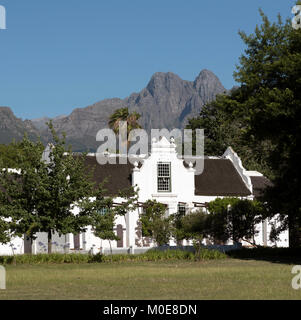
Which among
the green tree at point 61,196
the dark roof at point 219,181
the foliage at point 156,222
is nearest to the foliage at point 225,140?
the dark roof at point 219,181

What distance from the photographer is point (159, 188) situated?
173 ft

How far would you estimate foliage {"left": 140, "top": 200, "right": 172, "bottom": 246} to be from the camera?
1773 inches

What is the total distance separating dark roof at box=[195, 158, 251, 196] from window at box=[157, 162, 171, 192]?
9.49 ft

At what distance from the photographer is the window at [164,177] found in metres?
52.8

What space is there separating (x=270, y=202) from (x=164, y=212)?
14.9m

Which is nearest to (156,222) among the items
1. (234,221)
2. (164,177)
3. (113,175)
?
(234,221)

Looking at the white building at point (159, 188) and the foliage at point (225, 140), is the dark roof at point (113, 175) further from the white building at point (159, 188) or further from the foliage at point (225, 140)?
the foliage at point (225, 140)

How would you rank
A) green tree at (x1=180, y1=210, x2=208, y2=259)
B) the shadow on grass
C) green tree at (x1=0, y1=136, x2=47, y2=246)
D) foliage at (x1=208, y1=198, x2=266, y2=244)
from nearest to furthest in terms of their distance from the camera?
green tree at (x1=0, y1=136, x2=47, y2=246) < the shadow on grass < green tree at (x1=180, y1=210, x2=208, y2=259) < foliage at (x1=208, y1=198, x2=266, y2=244)

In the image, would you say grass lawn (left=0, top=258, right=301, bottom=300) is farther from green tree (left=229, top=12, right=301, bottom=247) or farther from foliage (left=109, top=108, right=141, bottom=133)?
foliage (left=109, top=108, right=141, bottom=133)

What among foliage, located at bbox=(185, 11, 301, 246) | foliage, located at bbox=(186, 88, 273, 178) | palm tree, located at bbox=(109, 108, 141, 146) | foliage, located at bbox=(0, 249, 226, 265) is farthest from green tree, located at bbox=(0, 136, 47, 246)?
palm tree, located at bbox=(109, 108, 141, 146)

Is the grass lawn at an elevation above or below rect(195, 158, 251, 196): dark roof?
below

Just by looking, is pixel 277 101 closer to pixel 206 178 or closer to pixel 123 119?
pixel 206 178

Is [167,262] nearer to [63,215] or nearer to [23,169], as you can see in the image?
[63,215]
